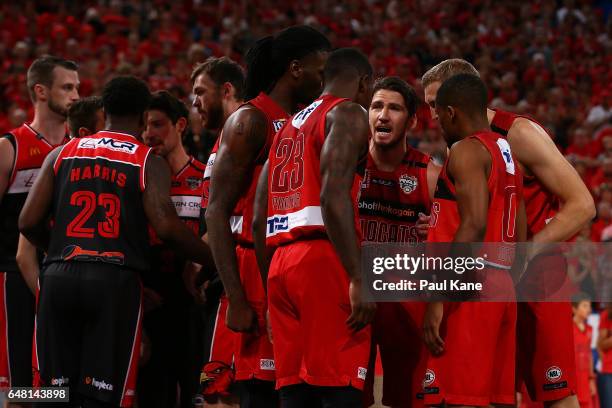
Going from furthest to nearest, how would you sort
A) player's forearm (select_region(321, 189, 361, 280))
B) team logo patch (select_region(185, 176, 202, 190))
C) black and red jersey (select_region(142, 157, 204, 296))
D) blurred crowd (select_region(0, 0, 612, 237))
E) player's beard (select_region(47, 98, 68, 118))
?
blurred crowd (select_region(0, 0, 612, 237)) < player's beard (select_region(47, 98, 68, 118)) < team logo patch (select_region(185, 176, 202, 190)) < black and red jersey (select_region(142, 157, 204, 296)) < player's forearm (select_region(321, 189, 361, 280))

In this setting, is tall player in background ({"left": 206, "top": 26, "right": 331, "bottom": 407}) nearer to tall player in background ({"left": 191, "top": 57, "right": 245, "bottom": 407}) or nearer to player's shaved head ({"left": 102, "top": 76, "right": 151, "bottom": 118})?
tall player in background ({"left": 191, "top": 57, "right": 245, "bottom": 407})

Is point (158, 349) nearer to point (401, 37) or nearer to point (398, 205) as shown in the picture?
point (398, 205)

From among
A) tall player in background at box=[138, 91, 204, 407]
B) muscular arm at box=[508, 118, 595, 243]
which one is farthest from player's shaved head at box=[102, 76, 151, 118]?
muscular arm at box=[508, 118, 595, 243]

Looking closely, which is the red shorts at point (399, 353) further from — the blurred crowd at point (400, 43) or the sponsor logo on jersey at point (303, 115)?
the blurred crowd at point (400, 43)

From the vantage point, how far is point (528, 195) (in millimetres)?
5297

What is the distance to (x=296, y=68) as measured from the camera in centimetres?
493

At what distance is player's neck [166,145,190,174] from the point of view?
22.5 ft

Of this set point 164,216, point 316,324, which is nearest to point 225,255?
point 316,324

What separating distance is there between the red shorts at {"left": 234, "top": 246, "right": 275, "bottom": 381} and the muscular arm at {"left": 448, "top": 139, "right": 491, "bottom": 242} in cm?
115

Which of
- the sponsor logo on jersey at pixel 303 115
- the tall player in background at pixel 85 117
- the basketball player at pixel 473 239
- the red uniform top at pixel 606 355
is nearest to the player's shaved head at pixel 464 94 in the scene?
the basketball player at pixel 473 239

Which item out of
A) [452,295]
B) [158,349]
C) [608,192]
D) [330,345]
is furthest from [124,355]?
[608,192]

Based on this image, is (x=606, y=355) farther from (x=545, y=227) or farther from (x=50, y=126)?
(x=50, y=126)

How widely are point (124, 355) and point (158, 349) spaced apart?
1265mm

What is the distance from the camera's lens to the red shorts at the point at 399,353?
5395mm
